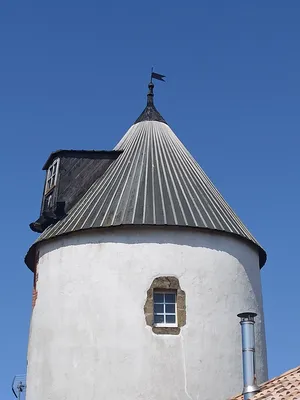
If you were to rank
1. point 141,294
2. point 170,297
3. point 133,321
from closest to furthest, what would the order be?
1. point 133,321
2. point 141,294
3. point 170,297

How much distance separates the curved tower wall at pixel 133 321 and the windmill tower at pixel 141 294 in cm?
2

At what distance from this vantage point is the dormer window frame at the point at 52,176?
20152 mm

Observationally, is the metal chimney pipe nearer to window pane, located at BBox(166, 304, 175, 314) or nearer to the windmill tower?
the windmill tower

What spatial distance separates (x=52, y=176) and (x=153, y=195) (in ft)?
10.8

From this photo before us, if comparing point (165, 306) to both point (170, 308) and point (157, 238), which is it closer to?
point (170, 308)

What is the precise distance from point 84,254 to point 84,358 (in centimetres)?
239

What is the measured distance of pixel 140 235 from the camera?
1775cm

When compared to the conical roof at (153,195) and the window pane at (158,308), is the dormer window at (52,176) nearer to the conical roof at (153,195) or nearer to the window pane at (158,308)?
the conical roof at (153,195)

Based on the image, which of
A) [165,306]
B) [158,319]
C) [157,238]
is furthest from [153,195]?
[158,319]

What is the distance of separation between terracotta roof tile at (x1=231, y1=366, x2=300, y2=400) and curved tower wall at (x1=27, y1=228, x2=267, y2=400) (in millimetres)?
2360

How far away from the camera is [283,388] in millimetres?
13461

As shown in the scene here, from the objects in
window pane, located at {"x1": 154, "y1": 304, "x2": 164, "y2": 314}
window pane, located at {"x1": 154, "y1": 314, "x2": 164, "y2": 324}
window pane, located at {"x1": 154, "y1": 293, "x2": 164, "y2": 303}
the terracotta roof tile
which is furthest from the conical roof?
the terracotta roof tile

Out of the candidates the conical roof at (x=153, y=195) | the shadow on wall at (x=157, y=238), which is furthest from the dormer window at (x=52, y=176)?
the shadow on wall at (x=157, y=238)

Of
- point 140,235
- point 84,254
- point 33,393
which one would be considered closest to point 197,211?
point 140,235
